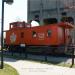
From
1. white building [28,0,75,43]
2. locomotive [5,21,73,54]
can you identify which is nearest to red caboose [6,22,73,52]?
locomotive [5,21,73,54]

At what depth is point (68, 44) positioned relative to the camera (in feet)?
93.0

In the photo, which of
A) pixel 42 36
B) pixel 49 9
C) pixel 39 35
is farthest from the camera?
pixel 49 9

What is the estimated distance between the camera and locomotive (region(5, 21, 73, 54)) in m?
27.2

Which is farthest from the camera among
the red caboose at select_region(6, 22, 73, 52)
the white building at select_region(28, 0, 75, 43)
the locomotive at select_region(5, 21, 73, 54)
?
the white building at select_region(28, 0, 75, 43)

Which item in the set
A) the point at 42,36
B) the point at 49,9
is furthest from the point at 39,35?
the point at 49,9

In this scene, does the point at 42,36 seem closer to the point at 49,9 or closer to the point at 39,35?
the point at 39,35

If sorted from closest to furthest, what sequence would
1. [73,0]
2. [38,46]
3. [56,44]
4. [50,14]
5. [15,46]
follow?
[56,44] < [38,46] < [15,46] < [73,0] < [50,14]

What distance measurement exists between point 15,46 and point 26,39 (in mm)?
1800

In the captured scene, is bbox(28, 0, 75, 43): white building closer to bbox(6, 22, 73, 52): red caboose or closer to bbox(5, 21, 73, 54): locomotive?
bbox(6, 22, 73, 52): red caboose

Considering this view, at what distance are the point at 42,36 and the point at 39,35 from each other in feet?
1.67

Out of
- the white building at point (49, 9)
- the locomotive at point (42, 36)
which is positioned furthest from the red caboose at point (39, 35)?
the white building at point (49, 9)

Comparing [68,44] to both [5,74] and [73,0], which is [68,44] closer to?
[5,74]

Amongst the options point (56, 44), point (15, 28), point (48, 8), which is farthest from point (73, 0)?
point (56, 44)

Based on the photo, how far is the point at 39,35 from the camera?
28828mm
